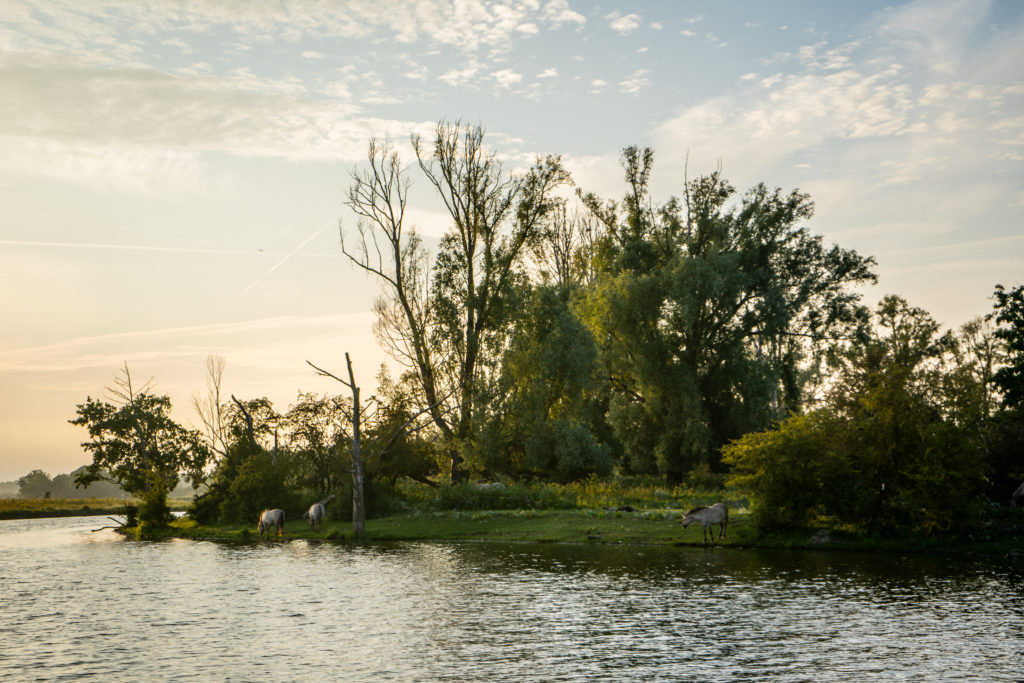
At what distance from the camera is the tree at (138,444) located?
5912cm

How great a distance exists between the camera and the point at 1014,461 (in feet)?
124

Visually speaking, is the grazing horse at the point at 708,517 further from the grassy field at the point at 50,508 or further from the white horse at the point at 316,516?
the grassy field at the point at 50,508

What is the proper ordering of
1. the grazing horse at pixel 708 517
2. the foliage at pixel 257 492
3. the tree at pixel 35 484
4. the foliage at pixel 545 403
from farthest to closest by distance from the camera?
the tree at pixel 35 484 → the foliage at pixel 545 403 → the foliage at pixel 257 492 → the grazing horse at pixel 708 517

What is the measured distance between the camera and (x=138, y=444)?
2395 inches

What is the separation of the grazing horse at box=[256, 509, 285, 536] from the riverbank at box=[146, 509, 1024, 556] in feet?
1.87

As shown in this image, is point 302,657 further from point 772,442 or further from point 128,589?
point 772,442

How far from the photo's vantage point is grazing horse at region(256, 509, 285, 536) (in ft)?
146

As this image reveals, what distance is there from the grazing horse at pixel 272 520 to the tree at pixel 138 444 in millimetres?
15606

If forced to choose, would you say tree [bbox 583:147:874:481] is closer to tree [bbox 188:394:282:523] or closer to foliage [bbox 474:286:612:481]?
foliage [bbox 474:286:612:481]

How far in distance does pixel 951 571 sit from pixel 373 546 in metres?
23.7

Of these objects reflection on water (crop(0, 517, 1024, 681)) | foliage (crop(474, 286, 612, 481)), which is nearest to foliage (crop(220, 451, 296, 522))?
foliage (crop(474, 286, 612, 481))

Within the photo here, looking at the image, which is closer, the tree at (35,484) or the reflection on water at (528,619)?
the reflection on water at (528,619)

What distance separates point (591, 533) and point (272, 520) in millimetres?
19034

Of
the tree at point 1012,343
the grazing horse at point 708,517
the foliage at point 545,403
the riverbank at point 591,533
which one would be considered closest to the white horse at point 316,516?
the riverbank at point 591,533
